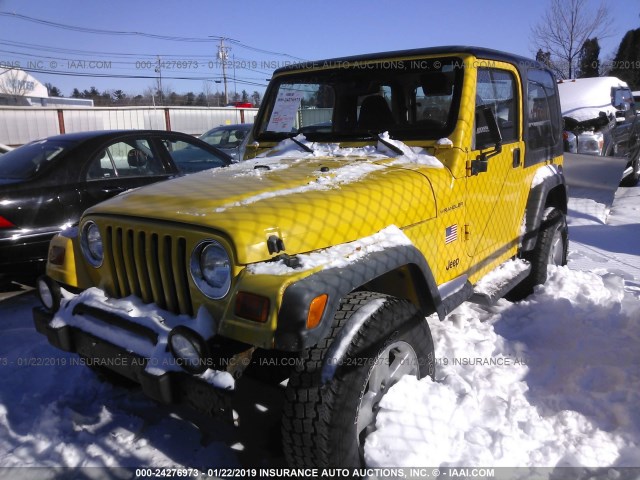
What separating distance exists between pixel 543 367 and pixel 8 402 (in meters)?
3.28

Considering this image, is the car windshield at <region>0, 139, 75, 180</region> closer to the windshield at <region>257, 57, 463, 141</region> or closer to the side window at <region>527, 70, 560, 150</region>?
the windshield at <region>257, 57, 463, 141</region>

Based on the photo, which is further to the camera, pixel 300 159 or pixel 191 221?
pixel 300 159

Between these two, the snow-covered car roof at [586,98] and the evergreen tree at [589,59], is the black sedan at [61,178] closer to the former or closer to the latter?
the snow-covered car roof at [586,98]

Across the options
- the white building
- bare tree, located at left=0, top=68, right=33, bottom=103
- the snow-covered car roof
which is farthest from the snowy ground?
bare tree, located at left=0, top=68, right=33, bottom=103

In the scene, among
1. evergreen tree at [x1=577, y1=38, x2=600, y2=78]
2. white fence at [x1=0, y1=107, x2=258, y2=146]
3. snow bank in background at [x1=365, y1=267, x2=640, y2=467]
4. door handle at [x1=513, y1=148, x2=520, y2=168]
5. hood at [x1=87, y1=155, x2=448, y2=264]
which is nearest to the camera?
hood at [x1=87, y1=155, x2=448, y2=264]

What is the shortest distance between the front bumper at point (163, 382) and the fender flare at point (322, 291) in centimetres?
32

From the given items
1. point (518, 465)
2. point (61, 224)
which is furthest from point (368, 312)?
point (61, 224)

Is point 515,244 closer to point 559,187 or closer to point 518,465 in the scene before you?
point 559,187

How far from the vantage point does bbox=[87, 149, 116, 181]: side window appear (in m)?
4.97

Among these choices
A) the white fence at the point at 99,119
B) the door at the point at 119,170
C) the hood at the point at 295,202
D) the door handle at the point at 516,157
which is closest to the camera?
the hood at the point at 295,202

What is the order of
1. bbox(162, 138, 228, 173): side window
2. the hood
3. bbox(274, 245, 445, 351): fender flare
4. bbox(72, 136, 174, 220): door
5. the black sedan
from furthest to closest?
bbox(162, 138, 228, 173): side window < bbox(72, 136, 174, 220): door < the black sedan < the hood < bbox(274, 245, 445, 351): fender flare

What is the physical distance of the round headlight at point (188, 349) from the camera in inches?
73.8

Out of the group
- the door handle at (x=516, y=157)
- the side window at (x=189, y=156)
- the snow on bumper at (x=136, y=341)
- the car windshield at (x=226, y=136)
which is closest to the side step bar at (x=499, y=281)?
the door handle at (x=516, y=157)

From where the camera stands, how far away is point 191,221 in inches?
81.4
